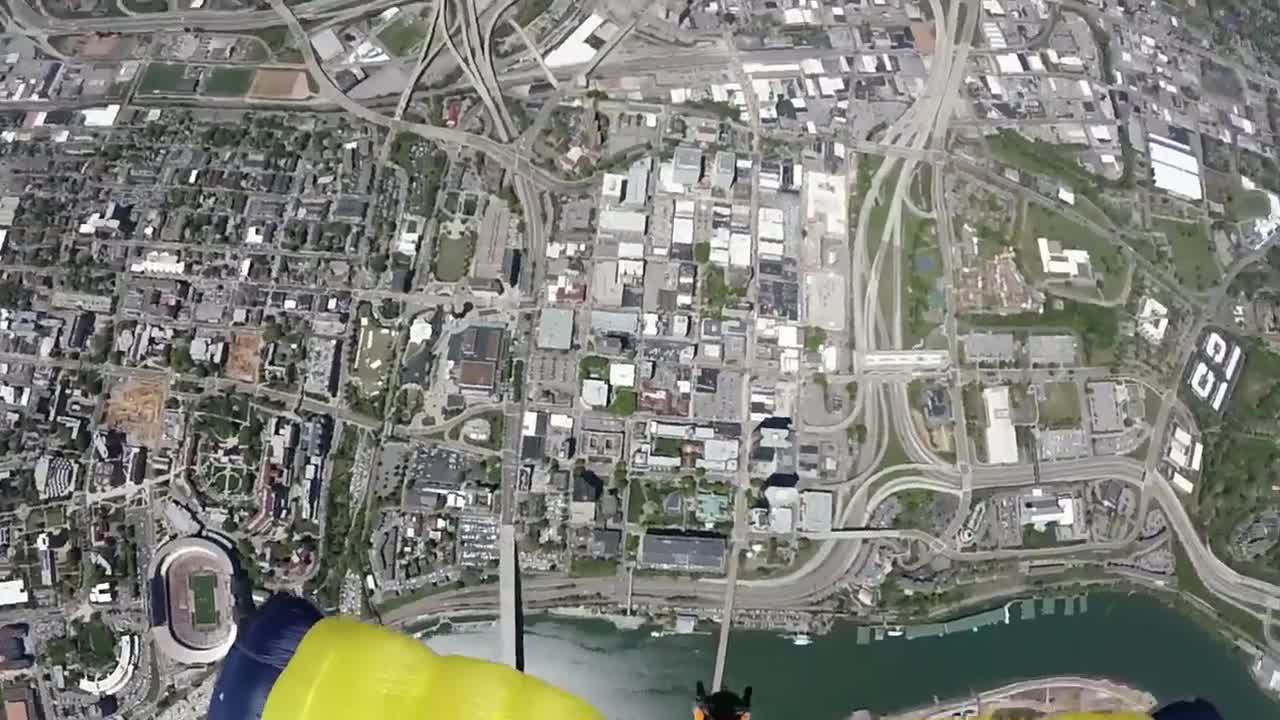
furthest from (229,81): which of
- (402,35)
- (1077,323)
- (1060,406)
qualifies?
(1060,406)

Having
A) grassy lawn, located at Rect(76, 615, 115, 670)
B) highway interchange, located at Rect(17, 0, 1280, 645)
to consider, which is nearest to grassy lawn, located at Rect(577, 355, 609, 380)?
highway interchange, located at Rect(17, 0, 1280, 645)

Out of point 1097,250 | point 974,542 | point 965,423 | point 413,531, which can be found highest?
point 1097,250

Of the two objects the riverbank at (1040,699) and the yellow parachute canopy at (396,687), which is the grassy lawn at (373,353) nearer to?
the riverbank at (1040,699)

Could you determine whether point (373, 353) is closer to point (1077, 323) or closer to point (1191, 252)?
point (1077, 323)

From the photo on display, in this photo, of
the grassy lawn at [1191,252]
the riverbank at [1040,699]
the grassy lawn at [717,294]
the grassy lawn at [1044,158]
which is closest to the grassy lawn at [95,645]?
the grassy lawn at [717,294]

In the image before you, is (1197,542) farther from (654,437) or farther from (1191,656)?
(654,437)

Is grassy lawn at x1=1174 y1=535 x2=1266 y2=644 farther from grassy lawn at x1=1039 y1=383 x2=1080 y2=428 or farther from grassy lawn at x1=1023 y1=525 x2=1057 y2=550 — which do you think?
grassy lawn at x1=1039 y1=383 x2=1080 y2=428

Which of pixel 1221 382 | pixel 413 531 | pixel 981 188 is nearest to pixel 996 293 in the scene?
pixel 981 188

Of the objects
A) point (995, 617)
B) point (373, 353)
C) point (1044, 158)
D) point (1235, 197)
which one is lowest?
point (995, 617)
